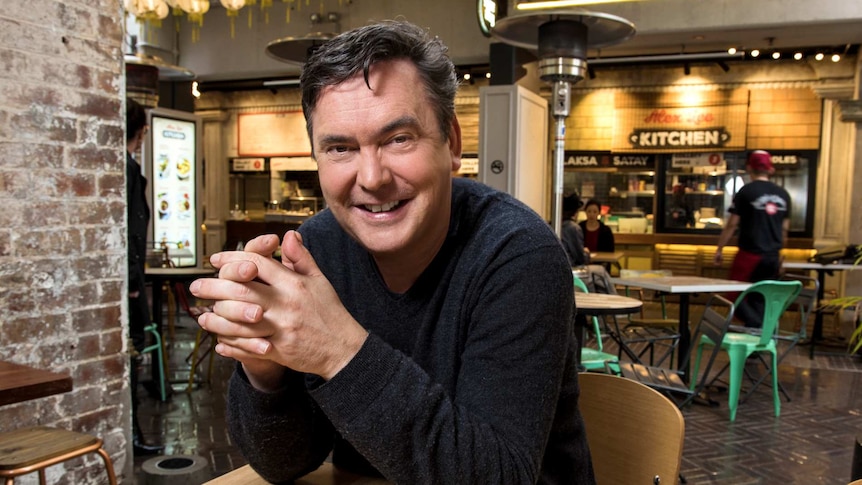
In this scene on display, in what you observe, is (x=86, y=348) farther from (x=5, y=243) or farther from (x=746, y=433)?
(x=746, y=433)

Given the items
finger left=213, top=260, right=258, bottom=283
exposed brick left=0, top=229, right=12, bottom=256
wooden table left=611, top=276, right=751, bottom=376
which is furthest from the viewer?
wooden table left=611, top=276, right=751, bottom=376

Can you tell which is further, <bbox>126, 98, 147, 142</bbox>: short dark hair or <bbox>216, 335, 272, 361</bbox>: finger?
<bbox>126, 98, 147, 142</bbox>: short dark hair

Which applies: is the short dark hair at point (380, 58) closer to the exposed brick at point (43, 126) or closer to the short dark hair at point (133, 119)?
the exposed brick at point (43, 126)

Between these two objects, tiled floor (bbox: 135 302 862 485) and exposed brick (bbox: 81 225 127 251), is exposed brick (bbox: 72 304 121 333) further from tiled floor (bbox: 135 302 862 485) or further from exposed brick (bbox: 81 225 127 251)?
tiled floor (bbox: 135 302 862 485)

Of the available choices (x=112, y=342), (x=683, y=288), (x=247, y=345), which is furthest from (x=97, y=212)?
(x=683, y=288)

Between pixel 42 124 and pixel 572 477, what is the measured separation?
2331 millimetres

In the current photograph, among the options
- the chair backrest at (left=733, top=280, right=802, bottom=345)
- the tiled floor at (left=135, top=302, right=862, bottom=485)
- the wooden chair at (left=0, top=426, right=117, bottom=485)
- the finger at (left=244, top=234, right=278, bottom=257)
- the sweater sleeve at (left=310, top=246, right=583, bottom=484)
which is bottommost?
the tiled floor at (left=135, top=302, right=862, bottom=485)

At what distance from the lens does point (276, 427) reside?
1.25m

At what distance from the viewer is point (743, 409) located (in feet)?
17.9

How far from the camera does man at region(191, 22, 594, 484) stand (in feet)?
3.21

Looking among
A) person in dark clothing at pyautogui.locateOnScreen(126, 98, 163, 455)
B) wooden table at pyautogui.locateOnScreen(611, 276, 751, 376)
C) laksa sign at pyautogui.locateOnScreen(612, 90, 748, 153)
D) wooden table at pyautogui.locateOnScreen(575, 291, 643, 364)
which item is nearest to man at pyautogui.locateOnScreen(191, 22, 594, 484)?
wooden table at pyautogui.locateOnScreen(575, 291, 643, 364)

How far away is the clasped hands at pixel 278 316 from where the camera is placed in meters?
0.94

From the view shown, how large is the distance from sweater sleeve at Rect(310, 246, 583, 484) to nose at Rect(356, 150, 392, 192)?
237mm

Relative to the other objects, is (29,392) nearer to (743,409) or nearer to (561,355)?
(561,355)
